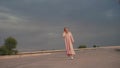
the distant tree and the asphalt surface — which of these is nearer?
the asphalt surface

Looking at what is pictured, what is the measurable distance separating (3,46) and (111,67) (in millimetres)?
19712

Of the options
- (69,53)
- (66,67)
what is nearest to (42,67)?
(66,67)

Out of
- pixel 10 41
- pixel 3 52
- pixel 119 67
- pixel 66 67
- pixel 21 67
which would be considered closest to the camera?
pixel 119 67

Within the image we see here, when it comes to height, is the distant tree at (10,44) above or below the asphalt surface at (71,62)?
above

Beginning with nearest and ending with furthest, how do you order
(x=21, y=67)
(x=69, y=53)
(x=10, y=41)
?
(x=21, y=67), (x=69, y=53), (x=10, y=41)

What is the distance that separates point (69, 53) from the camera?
18875mm

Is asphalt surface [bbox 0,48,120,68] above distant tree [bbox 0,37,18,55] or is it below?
below

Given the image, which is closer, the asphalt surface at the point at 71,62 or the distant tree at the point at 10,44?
the asphalt surface at the point at 71,62

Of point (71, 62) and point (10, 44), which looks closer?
point (71, 62)

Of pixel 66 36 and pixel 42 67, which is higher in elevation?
pixel 66 36

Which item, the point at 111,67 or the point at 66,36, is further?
the point at 66,36

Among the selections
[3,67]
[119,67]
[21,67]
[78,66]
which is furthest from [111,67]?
[3,67]

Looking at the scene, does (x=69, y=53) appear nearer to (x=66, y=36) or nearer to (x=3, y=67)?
(x=66, y=36)

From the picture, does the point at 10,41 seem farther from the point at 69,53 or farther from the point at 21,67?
the point at 21,67
